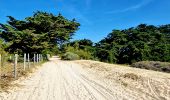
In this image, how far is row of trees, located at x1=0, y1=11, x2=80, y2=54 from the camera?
37.5m

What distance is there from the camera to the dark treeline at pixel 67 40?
38125 mm

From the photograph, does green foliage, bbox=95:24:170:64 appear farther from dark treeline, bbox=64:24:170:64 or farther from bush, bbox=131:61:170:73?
bush, bbox=131:61:170:73

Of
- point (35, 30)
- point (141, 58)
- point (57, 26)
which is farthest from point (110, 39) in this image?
point (35, 30)

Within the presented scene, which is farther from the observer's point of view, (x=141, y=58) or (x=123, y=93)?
(x=141, y=58)

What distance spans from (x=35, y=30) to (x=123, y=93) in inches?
1256

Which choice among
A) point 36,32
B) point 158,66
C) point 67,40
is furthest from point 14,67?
point 67,40

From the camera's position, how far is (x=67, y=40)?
47750 millimetres

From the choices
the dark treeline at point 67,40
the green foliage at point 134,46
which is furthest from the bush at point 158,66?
the green foliage at point 134,46

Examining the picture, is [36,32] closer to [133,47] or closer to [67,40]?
[67,40]

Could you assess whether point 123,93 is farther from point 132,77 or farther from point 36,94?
point 132,77

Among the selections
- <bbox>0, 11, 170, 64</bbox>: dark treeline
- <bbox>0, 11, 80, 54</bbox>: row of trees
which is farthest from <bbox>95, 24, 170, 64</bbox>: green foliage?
<bbox>0, 11, 80, 54</bbox>: row of trees

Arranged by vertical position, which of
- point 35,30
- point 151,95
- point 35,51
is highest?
point 35,30

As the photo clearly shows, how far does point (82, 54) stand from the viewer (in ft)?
177

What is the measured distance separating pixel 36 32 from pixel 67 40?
302 inches
